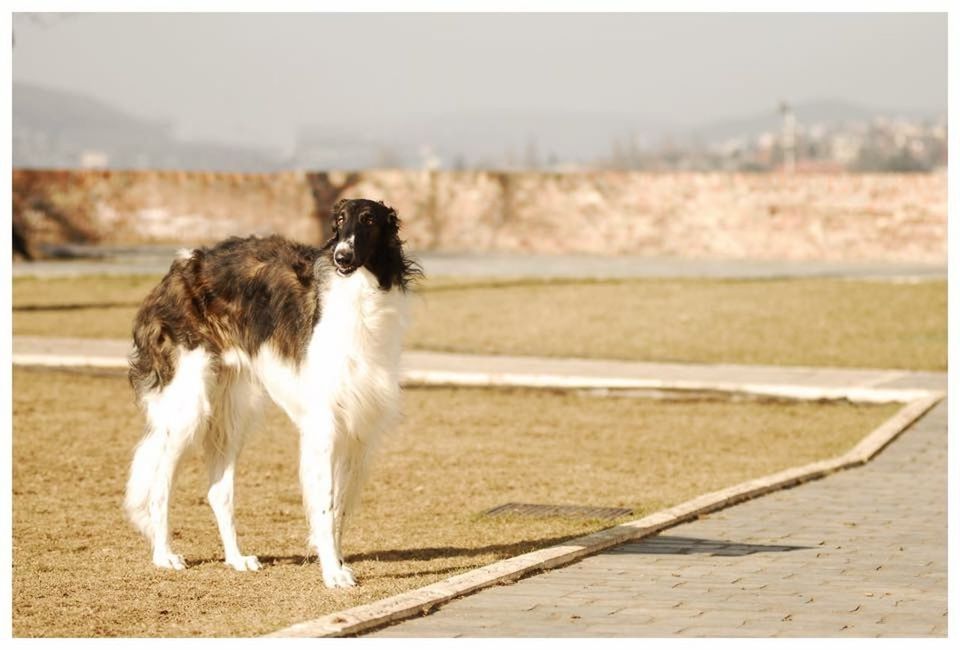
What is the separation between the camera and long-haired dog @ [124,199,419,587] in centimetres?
831

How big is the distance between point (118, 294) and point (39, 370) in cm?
1089

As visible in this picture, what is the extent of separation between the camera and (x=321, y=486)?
839 centimetres

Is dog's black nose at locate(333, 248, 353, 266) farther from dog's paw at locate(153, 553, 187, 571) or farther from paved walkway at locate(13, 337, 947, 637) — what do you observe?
dog's paw at locate(153, 553, 187, 571)

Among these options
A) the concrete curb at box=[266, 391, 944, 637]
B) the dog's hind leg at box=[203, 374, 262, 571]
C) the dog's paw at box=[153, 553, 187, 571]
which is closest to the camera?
the concrete curb at box=[266, 391, 944, 637]

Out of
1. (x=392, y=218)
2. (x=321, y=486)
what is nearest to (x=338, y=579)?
(x=321, y=486)

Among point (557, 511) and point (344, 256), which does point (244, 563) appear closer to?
point (344, 256)

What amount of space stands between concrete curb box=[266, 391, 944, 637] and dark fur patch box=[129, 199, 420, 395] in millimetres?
1429

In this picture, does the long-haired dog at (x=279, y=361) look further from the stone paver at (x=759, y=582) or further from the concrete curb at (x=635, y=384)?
the concrete curb at (x=635, y=384)

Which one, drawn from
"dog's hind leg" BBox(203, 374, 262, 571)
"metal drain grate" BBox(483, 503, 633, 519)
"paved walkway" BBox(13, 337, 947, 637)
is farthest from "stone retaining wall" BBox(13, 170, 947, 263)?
"dog's hind leg" BBox(203, 374, 262, 571)

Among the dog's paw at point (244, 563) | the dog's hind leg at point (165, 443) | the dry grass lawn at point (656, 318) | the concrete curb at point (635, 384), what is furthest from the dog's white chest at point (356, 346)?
the dry grass lawn at point (656, 318)

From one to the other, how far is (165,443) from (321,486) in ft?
3.40

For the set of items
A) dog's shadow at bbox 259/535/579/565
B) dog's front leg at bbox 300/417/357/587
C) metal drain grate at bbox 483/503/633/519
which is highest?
dog's front leg at bbox 300/417/357/587

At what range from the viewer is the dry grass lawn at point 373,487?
795 cm

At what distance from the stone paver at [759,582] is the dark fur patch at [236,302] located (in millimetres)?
1681
